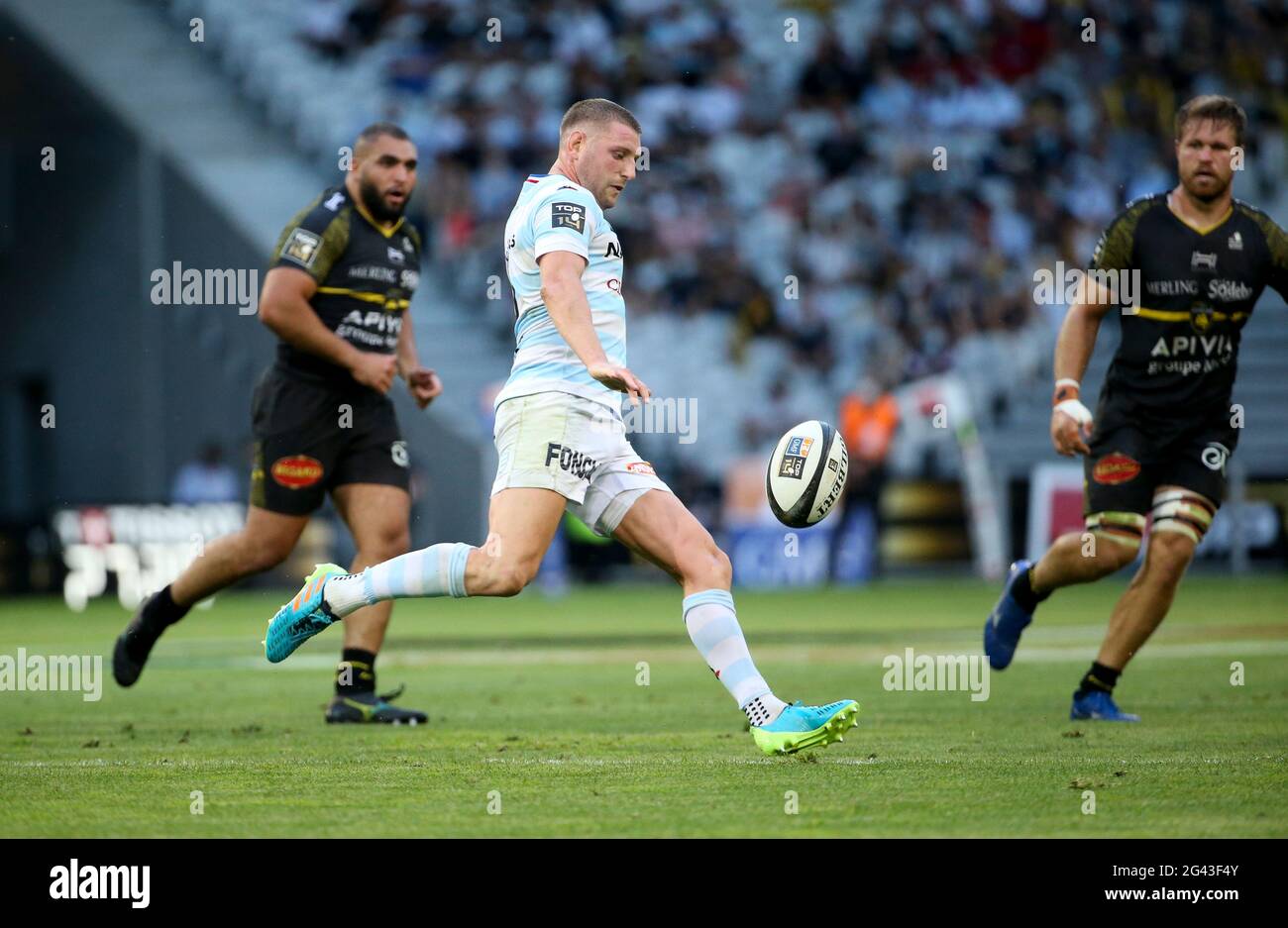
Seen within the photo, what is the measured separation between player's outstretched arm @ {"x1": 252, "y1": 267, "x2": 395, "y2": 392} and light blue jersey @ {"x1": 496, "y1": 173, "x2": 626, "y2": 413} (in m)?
Answer: 1.67

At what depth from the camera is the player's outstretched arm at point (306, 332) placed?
8203mm

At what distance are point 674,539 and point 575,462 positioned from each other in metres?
0.46

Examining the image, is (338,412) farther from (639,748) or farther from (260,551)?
(639,748)

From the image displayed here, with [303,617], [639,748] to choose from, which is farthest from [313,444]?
[639,748]

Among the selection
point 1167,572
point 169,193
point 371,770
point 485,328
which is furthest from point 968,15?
point 371,770

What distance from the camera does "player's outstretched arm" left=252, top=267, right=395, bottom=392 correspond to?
26.9 feet

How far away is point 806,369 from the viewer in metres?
23.9

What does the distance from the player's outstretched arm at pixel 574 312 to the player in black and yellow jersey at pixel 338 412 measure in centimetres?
218

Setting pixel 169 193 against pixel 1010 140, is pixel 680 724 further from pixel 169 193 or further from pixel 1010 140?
pixel 1010 140

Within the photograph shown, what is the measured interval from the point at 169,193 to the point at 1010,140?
1166 cm

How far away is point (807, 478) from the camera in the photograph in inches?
263

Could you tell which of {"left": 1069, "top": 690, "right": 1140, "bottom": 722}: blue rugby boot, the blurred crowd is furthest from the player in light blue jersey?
the blurred crowd

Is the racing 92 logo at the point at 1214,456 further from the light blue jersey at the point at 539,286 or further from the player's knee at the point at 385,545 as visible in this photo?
the player's knee at the point at 385,545

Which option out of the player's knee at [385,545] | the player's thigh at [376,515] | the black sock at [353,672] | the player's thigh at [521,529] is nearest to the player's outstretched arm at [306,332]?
the player's thigh at [376,515]
